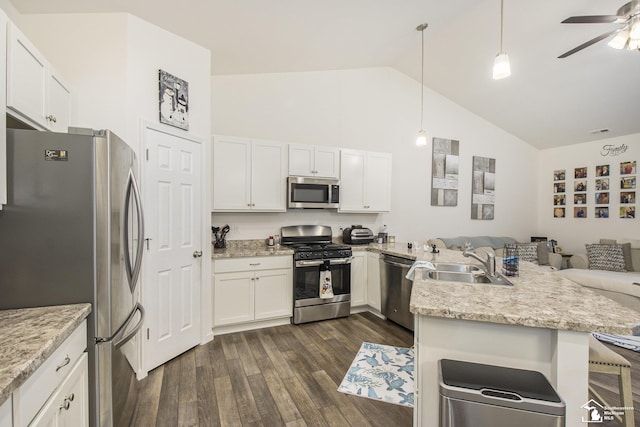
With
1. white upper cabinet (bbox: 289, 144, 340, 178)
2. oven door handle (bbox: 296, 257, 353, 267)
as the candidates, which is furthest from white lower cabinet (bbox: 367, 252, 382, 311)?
white upper cabinet (bbox: 289, 144, 340, 178)

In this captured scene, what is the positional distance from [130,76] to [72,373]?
2.16 m

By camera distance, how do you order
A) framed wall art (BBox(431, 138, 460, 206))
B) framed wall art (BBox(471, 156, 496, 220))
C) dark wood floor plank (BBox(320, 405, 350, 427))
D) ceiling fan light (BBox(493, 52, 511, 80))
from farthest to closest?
1. framed wall art (BBox(471, 156, 496, 220))
2. framed wall art (BBox(431, 138, 460, 206))
3. ceiling fan light (BBox(493, 52, 511, 80))
4. dark wood floor plank (BBox(320, 405, 350, 427))

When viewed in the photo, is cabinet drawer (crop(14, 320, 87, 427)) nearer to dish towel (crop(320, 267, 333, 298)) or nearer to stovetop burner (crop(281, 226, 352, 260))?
stovetop burner (crop(281, 226, 352, 260))

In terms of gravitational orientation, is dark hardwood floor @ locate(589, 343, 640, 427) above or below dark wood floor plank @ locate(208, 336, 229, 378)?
above

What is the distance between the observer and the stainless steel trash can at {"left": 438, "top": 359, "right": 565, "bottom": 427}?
37.3 inches

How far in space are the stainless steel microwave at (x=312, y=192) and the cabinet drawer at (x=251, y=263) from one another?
0.69 meters

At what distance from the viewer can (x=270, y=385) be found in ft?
7.17

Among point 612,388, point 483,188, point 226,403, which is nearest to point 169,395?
point 226,403

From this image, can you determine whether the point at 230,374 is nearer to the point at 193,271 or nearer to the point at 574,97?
the point at 193,271

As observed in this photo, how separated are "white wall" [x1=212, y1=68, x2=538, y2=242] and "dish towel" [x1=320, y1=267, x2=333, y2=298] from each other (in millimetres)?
869

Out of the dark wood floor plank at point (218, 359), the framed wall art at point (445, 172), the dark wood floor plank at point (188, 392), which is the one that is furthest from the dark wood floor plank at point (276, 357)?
the framed wall art at point (445, 172)

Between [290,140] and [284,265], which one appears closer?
[284,265]

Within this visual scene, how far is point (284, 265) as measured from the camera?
3.27 m

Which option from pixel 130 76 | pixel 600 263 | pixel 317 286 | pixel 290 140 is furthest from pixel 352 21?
pixel 600 263
